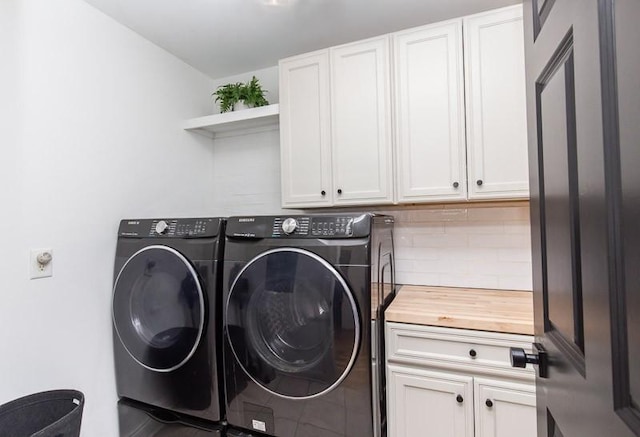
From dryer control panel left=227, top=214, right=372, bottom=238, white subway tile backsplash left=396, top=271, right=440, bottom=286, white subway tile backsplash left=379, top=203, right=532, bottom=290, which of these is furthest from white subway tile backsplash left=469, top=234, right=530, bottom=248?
dryer control panel left=227, top=214, right=372, bottom=238

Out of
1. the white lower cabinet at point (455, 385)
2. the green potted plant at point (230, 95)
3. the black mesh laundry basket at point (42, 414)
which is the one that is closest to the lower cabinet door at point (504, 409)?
the white lower cabinet at point (455, 385)

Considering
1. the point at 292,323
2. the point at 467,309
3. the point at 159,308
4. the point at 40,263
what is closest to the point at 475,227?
the point at 467,309

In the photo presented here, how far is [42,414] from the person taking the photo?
1374 mm

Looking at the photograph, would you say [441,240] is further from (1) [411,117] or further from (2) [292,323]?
(2) [292,323]

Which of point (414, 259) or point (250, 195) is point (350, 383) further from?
point (250, 195)

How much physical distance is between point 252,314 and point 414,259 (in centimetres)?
112

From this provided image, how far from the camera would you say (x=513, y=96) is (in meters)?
1.60

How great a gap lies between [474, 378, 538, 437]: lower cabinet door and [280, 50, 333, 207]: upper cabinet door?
1181 mm

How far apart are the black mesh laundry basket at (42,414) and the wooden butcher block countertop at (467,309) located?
1.30 metres

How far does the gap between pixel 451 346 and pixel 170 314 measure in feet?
4.34

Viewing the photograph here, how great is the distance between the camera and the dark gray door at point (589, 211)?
1.35 ft

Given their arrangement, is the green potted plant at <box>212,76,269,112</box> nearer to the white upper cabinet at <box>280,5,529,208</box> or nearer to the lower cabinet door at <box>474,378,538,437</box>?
the white upper cabinet at <box>280,5,529,208</box>

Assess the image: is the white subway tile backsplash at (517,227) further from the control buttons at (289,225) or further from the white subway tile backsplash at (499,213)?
the control buttons at (289,225)

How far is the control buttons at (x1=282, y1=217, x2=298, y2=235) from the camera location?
1456mm
